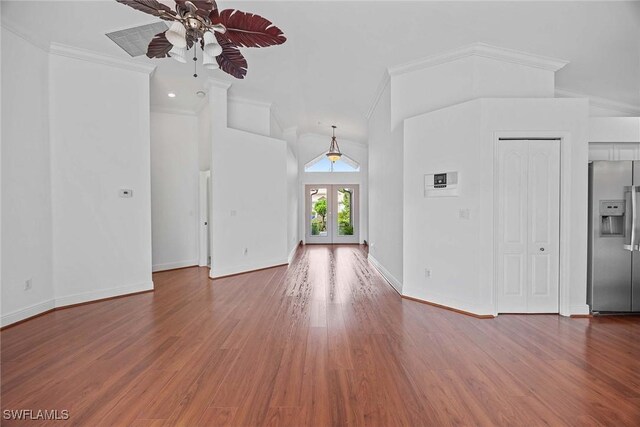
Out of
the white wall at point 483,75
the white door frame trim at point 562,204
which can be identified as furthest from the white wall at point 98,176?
the white door frame trim at point 562,204

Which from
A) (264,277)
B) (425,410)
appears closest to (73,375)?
(425,410)

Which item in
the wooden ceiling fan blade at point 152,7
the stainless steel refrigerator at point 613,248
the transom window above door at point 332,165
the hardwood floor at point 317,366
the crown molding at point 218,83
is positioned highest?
the crown molding at point 218,83

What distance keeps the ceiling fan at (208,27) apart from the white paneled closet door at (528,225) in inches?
119

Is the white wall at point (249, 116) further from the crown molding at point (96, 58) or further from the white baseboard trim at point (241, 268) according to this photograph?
the white baseboard trim at point (241, 268)

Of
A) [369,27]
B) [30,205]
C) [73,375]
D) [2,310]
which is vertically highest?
[369,27]

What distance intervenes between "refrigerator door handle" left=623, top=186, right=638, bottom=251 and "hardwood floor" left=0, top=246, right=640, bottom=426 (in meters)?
0.87

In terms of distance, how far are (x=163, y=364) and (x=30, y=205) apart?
2808 mm

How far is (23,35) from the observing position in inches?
134

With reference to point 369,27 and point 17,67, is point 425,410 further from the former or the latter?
point 17,67

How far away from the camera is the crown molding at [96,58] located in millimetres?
3776

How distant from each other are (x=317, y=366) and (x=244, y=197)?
409 cm

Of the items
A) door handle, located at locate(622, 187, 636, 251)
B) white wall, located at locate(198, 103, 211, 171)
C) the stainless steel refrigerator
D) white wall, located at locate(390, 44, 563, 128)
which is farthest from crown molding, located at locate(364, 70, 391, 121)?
door handle, located at locate(622, 187, 636, 251)

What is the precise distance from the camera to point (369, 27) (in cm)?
359

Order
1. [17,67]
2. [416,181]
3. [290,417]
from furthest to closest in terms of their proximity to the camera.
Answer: [416,181], [17,67], [290,417]
